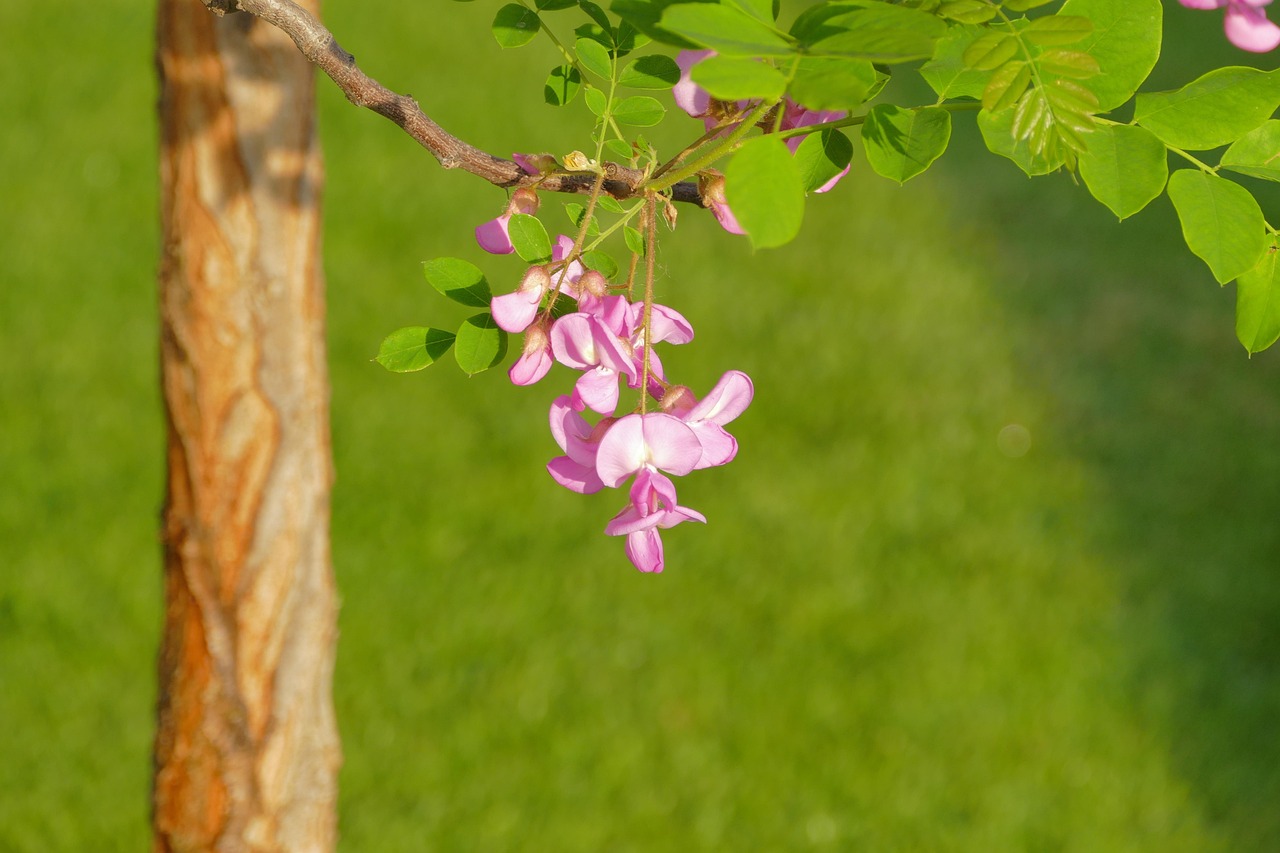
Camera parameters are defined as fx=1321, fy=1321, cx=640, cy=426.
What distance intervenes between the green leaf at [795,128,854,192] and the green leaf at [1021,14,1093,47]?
0.27m

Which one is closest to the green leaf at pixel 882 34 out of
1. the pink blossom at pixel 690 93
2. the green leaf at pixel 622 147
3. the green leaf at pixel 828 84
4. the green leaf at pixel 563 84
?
the green leaf at pixel 828 84

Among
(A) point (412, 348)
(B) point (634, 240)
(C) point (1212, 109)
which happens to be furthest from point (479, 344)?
(C) point (1212, 109)

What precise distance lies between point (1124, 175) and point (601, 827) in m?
2.57

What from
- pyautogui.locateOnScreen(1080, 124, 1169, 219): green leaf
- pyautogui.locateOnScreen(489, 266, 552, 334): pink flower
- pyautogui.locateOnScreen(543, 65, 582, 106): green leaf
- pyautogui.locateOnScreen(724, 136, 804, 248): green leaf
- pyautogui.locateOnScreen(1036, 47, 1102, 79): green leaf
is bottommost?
pyautogui.locateOnScreen(489, 266, 552, 334): pink flower

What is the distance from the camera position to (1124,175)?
92 centimetres

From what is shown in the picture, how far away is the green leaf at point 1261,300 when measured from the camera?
3.30 feet

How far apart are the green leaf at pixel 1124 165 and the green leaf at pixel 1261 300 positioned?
140 mm

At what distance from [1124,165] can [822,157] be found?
0.24 metres

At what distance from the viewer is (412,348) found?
1.12 meters

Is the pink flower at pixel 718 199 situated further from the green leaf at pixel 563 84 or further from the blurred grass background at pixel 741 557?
the blurred grass background at pixel 741 557

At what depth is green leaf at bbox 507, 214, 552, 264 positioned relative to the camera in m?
1.04

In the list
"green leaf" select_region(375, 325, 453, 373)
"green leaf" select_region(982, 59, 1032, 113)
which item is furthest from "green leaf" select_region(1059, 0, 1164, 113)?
"green leaf" select_region(375, 325, 453, 373)

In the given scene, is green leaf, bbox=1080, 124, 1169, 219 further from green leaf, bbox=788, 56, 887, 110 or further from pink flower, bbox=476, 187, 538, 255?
pink flower, bbox=476, 187, 538, 255

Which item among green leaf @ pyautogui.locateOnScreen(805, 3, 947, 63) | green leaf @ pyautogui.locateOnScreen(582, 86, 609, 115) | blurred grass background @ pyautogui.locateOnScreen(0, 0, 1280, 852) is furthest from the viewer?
blurred grass background @ pyautogui.locateOnScreen(0, 0, 1280, 852)
